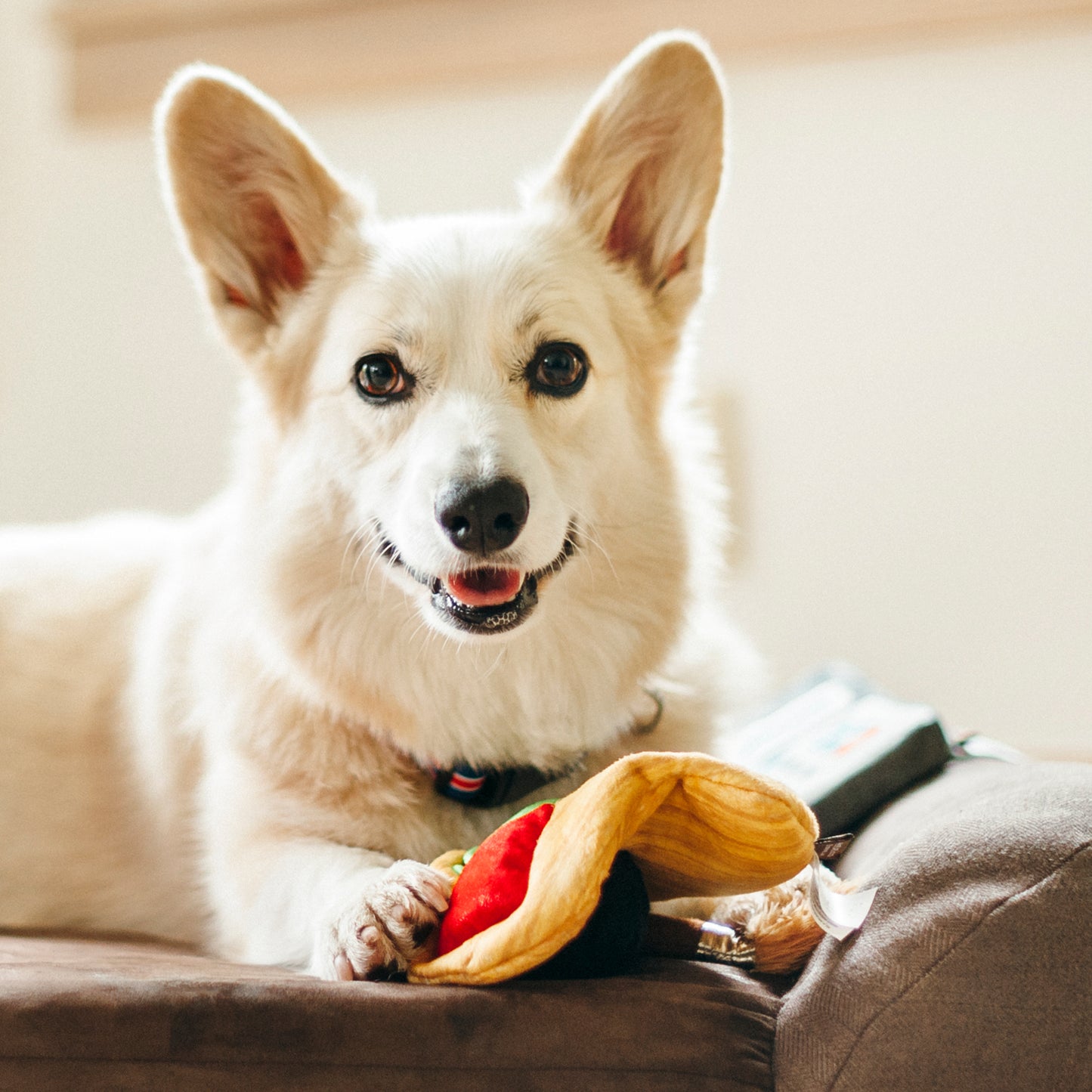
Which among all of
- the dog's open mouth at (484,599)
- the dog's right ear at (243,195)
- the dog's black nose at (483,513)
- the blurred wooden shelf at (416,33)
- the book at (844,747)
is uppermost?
the blurred wooden shelf at (416,33)

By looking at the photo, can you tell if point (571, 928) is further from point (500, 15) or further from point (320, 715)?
point (500, 15)

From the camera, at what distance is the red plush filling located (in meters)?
1.06

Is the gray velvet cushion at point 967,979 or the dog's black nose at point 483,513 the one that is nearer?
the gray velvet cushion at point 967,979

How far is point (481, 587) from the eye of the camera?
1332 mm

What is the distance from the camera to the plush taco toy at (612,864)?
978mm

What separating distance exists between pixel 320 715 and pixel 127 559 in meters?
0.68

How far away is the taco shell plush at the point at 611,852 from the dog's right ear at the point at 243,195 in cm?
91

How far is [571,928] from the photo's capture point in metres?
0.98

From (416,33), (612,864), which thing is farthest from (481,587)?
(416,33)

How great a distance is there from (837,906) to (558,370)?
745mm

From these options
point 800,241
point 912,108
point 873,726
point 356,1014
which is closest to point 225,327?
point 356,1014

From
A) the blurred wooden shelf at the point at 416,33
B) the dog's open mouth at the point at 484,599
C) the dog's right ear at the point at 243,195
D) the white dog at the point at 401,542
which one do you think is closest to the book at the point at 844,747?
the white dog at the point at 401,542

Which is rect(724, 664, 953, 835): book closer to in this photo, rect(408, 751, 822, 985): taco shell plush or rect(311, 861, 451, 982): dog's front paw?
rect(408, 751, 822, 985): taco shell plush

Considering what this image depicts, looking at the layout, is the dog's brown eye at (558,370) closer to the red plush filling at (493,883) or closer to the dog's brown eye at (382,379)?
the dog's brown eye at (382,379)
